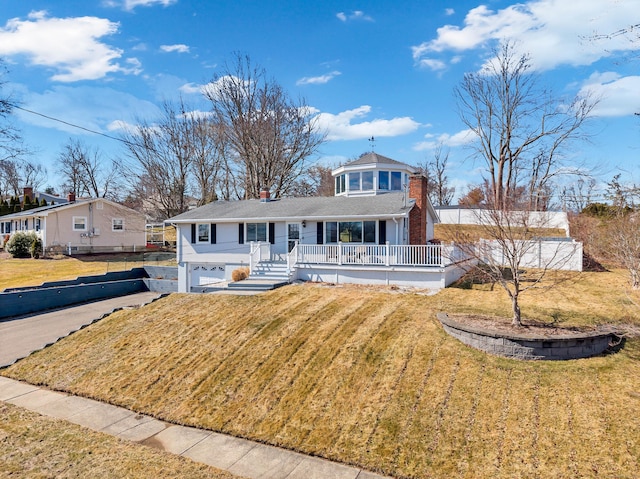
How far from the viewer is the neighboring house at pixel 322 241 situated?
1454 cm

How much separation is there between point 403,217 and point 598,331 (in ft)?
28.5

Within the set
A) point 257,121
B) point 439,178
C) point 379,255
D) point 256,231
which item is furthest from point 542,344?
point 439,178

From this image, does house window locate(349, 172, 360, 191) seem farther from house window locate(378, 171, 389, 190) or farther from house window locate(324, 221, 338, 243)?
house window locate(324, 221, 338, 243)

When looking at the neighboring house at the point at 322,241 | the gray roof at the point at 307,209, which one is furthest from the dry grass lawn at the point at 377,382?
the gray roof at the point at 307,209

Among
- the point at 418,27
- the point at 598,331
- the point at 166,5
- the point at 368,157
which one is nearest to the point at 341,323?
the point at 598,331

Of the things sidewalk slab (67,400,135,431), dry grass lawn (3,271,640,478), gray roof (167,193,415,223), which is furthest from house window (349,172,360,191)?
sidewalk slab (67,400,135,431)

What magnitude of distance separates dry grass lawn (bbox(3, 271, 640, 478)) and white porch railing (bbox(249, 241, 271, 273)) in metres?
4.65

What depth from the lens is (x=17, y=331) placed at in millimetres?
12977

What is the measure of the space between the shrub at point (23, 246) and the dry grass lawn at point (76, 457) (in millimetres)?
25964

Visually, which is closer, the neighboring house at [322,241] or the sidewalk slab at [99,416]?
the sidewalk slab at [99,416]

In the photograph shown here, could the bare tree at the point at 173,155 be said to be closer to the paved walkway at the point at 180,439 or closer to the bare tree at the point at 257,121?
the bare tree at the point at 257,121

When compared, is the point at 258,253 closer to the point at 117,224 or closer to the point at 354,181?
the point at 354,181

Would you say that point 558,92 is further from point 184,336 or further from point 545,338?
point 184,336

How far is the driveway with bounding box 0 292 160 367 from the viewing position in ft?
36.8
